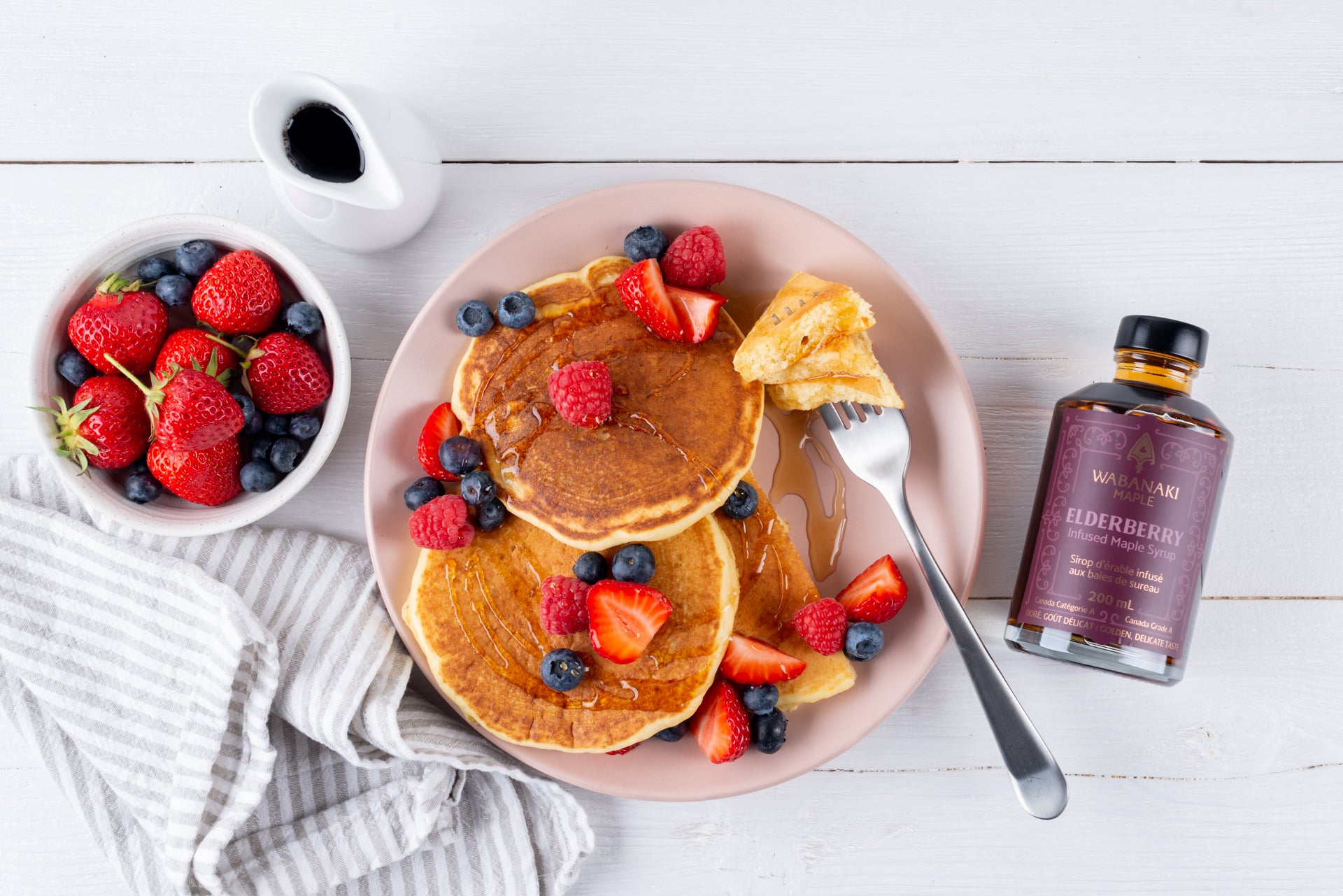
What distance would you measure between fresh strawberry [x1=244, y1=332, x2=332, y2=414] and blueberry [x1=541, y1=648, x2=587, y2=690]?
64 cm

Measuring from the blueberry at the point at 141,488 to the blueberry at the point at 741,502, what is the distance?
104 centimetres

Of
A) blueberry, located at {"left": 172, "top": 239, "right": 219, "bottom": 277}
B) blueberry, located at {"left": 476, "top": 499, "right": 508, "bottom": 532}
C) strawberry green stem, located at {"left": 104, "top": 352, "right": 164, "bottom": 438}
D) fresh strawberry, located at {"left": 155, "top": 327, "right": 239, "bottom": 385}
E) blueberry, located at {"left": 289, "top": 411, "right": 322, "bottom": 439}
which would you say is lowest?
blueberry, located at {"left": 476, "top": 499, "right": 508, "bottom": 532}

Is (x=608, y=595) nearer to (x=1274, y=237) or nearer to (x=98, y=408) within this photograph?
(x=98, y=408)

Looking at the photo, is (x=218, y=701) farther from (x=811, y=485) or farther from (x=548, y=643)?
(x=811, y=485)

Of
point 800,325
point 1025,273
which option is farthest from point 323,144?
point 1025,273

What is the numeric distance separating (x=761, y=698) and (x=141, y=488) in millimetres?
1186

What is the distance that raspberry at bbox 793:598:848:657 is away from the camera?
56.6 inches

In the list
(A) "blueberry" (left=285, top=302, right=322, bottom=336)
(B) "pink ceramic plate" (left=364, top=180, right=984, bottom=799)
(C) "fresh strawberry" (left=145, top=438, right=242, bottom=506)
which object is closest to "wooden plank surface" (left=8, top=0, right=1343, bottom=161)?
(B) "pink ceramic plate" (left=364, top=180, right=984, bottom=799)

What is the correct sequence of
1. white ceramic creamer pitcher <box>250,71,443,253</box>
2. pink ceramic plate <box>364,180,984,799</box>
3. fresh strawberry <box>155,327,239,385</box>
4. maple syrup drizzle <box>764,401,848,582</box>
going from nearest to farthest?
white ceramic creamer pitcher <box>250,71,443,253</box> → fresh strawberry <box>155,327,239,385</box> → pink ceramic plate <box>364,180,984,799</box> → maple syrup drizzle <box>764,401,848,582</box>

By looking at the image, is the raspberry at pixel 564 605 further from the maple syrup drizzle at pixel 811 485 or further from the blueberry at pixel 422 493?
the maple syrup drizzle at pixel 811 485

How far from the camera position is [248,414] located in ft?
4.60

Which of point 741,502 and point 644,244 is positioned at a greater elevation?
point 644,244

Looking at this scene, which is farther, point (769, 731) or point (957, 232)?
point (957, 232)

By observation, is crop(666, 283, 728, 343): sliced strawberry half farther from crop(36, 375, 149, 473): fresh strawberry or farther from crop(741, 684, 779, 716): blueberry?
crop(36, 375, 149, 473): fresh strawberry
